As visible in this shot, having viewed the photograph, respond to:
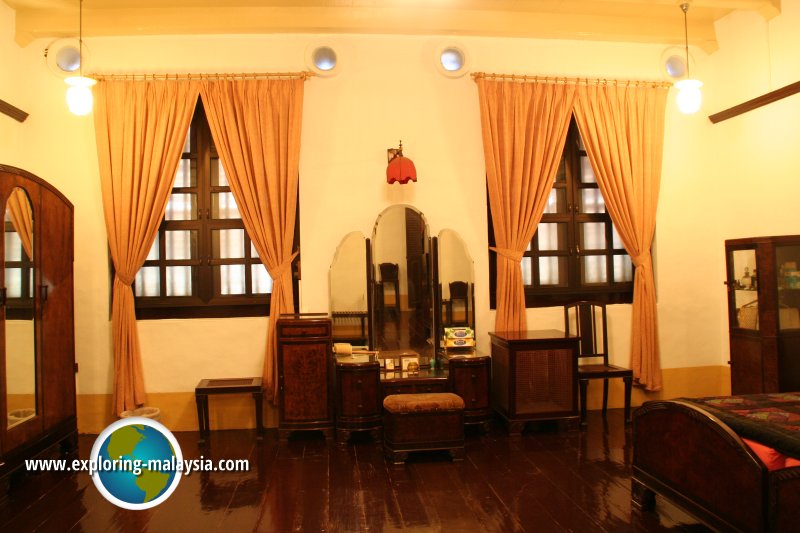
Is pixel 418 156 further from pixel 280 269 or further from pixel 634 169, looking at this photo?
pixel 634 169

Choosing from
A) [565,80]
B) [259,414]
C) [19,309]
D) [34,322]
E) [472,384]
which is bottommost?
[259,414]

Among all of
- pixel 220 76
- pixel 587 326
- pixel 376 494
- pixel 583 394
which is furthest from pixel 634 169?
pixel 220 76

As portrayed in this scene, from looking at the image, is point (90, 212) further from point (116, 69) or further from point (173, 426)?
point (173, 426)

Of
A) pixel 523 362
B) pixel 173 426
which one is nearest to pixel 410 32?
pixel 523 362

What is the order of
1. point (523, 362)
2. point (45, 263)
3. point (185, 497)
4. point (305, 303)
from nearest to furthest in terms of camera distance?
point (185, 497), point (45, 263), point (523, 362), point (305, 303)

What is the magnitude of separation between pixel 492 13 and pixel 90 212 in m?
4.27

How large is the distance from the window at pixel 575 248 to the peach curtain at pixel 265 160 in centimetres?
245

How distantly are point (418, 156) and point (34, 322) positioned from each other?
3.56 meters

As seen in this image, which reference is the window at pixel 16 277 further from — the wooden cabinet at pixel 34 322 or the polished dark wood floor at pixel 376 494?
the polished dark wood floor at pixel 376 494

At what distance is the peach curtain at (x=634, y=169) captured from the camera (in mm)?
5855

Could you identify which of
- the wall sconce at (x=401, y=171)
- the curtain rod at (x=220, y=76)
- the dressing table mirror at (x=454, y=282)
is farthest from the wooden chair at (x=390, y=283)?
the curtain rod at (x=220, y=76)

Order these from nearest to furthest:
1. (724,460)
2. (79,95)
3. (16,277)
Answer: (724,460) → (16,277) → (79,95)

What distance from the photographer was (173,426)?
18.0 ft

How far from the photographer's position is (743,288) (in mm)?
5105
